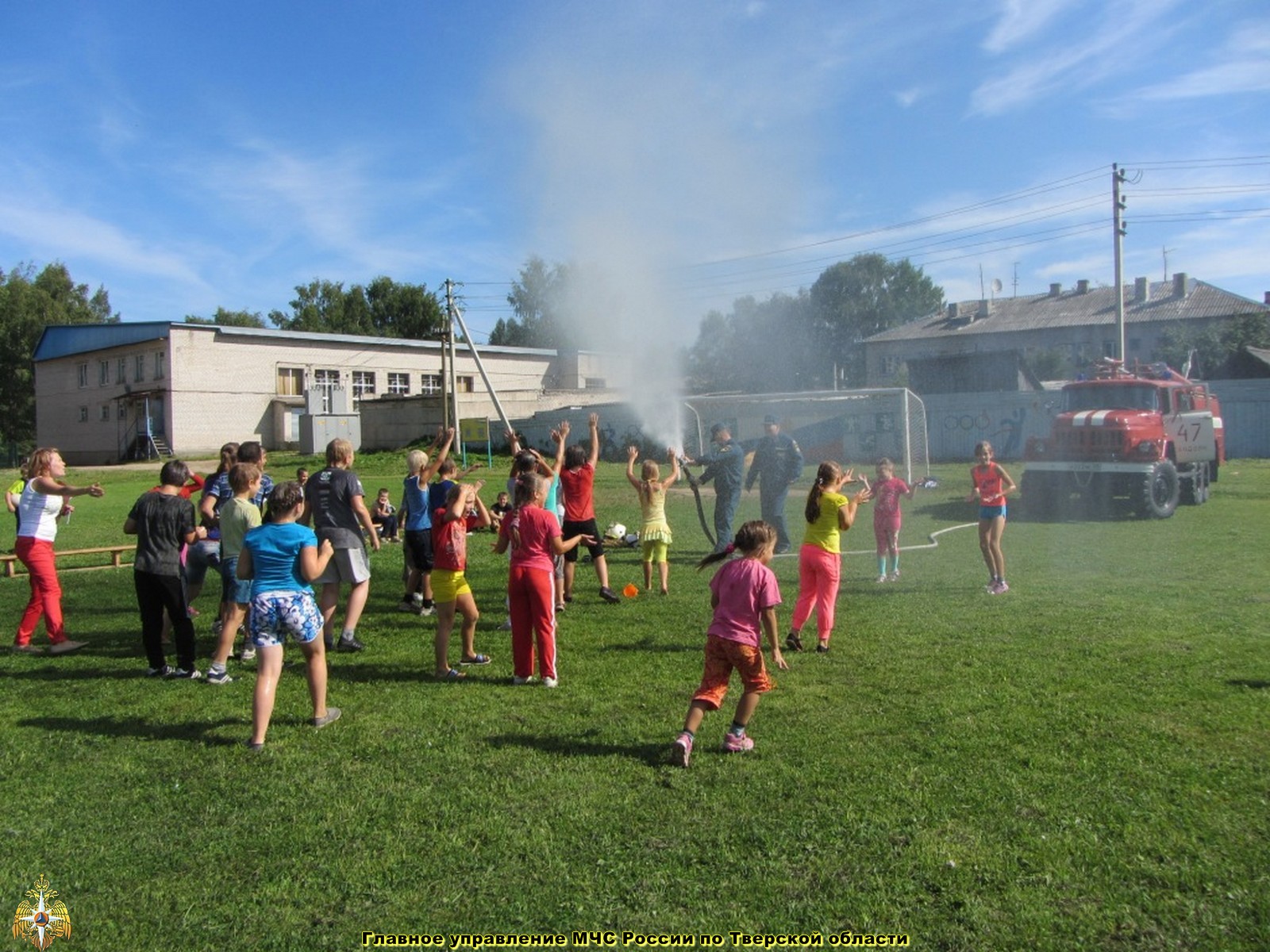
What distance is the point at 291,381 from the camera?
48438 millimetres

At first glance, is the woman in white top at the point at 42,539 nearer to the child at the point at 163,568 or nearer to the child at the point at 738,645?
the child at the point at 163,568

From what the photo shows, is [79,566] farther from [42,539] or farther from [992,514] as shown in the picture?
[992,514]

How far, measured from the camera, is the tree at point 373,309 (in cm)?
7769

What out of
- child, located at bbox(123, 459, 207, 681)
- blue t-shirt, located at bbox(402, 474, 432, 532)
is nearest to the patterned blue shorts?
child, located at bbox(123, 459, 207, 681)

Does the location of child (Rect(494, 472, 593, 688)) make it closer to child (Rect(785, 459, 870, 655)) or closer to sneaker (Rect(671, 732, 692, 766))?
sneaker (Rect(671, 732, 692, 766))

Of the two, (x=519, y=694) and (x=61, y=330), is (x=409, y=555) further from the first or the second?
(x=61, y=330)

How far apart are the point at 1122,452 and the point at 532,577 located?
15.2 m

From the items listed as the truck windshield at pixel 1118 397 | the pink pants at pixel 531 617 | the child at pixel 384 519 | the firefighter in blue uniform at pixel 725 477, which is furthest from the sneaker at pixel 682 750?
the truck windshield at pixel 1118 397

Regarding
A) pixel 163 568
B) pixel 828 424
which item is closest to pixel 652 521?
pixel 163 568

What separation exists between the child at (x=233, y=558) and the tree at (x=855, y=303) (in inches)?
2820

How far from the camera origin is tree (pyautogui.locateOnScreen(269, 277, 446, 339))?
77.7 meters

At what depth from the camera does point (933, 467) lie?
27.9 m

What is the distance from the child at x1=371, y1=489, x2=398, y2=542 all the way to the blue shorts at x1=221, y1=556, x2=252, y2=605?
8.11 meters

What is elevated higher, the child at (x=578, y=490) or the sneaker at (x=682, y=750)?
the child at (x=578, y=490)
